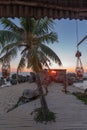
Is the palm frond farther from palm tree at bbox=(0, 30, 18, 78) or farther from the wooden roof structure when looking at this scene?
the wooden roof structure

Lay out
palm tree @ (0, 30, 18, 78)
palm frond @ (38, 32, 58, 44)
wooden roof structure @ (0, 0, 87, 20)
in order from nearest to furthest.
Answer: wooden roof structure @ (0, 0, 87, 20) < palm tree @ (0, 30, 18, 78) < palm frond @ (38, 32, 58, 44)

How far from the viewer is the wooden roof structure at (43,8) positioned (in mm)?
6652

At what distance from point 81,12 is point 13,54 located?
16.9m

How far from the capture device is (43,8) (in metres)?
6.75

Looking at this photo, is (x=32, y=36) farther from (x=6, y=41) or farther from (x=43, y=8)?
(x=43, y=8)

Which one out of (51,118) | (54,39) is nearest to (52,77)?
(54,39)

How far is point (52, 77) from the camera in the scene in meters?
44.8

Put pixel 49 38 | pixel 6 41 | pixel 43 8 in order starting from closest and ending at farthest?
1. pixel 43 8
2. pixel 6 41
3. pixel 49 38

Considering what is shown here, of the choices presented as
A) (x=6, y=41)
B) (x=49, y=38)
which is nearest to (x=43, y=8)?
(x=6, y=41)

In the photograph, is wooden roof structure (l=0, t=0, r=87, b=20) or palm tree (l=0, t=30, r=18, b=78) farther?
palm tree (l=0, t=30, r=18, b=78)

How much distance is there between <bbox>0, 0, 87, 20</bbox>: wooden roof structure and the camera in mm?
6652

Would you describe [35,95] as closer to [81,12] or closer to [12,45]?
[12,45]

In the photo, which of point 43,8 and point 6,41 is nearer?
point 43,8

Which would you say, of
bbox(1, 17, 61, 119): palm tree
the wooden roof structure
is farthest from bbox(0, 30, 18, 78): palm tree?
the wooden roof structure
